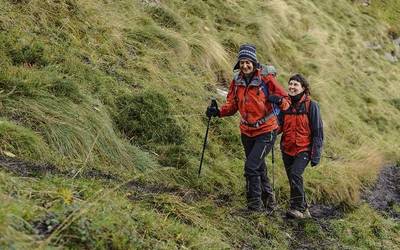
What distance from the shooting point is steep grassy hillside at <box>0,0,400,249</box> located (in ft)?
15.6

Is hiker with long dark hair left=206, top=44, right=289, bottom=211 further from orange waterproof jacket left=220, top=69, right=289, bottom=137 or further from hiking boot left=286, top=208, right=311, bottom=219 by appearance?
hiking boot left=286, top=208, right=311, bottom=219

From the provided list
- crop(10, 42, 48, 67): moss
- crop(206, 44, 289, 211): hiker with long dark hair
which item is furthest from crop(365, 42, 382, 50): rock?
crop(10, 42, 48, 67): moss

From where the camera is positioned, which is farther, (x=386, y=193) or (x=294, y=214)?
(x=386, y=193)

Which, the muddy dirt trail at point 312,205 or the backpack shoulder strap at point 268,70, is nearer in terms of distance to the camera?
the muddy dirt trail at point 312,205

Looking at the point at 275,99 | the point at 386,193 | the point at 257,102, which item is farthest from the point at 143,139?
the point at 386,193

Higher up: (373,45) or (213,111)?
(213,111)

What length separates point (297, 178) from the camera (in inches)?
314

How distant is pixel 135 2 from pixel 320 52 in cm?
725

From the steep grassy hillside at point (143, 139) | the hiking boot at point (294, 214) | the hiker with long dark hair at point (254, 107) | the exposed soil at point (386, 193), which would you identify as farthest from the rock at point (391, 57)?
the hiker with long dark hair at point (254, 107)

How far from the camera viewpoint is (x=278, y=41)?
1555 centimetres

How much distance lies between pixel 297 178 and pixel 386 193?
4.40 meters

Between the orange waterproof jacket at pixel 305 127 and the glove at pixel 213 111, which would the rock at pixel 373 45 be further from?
the glove at pixel 213 111

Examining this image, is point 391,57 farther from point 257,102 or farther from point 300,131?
point 257,102

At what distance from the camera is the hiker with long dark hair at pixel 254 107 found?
289 inches
